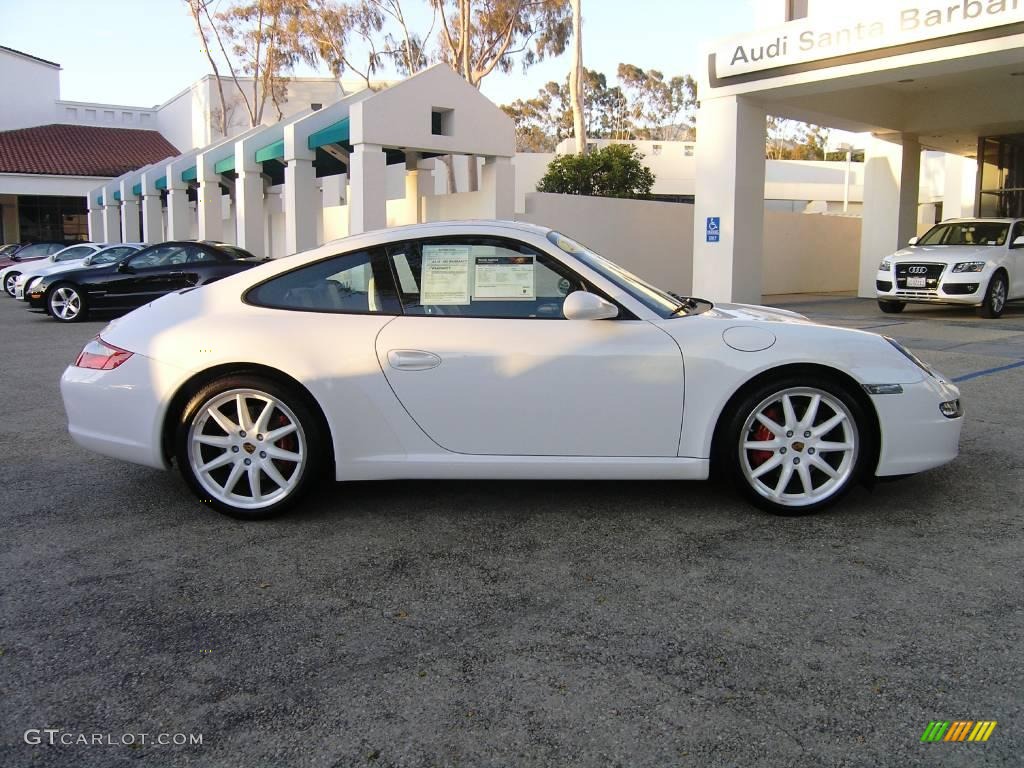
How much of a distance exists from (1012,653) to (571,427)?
6.40 ft

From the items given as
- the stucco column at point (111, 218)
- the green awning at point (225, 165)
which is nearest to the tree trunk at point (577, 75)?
the green awning at point (225, 165)

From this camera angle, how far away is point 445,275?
4328mm

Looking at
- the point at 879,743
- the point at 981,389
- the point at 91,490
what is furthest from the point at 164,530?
the point at 981,389

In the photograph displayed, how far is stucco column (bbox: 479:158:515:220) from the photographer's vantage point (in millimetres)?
18875

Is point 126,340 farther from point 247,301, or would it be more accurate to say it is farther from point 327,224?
point 327,224

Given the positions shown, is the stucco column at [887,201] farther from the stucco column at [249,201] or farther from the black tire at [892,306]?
the stucco column at [249,201]

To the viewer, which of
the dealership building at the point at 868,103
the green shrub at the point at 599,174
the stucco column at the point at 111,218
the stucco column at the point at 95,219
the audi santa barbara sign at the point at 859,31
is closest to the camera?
the audi santa barbara sign at the point at 859,31

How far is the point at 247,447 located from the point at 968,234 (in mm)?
15276

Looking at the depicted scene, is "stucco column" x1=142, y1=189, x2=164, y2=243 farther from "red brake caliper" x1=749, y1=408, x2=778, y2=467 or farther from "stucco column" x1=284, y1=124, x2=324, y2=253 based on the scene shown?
"red brake caliper" x1=749, y1=408, x2=778, y2=467

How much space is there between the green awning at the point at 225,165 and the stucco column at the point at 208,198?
317 mm

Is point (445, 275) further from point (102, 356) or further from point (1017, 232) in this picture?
point (1017, 232)

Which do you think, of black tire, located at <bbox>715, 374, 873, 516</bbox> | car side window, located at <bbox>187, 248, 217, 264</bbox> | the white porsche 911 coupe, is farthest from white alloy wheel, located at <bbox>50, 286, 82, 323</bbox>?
black tire, located at <bbox>715, 374, 873, 516</bbox>

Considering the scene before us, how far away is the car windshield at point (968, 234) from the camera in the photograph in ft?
51.1

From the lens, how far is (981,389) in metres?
7.78
